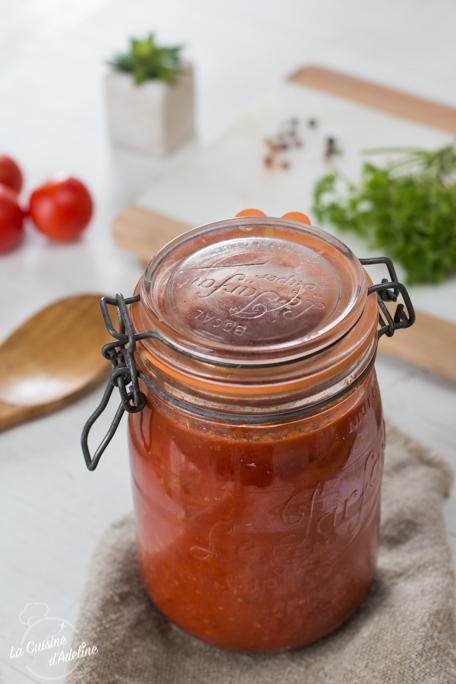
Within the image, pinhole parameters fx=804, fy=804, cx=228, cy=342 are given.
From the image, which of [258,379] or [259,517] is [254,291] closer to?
[258,379]

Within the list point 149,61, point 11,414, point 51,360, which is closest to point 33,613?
point 11,414

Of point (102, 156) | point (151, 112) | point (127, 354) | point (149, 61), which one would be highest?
point (127, 354)

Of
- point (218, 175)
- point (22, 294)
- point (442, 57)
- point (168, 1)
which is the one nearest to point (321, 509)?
point (22, 294)

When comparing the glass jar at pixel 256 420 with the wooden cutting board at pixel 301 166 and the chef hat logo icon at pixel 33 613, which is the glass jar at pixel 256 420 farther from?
the wooden cutting board at pixel 301 166

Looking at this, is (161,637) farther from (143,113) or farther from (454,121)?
(454,121)

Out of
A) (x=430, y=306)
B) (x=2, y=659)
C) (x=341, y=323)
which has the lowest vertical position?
(x=2, y=659)

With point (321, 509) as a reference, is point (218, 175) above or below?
below
